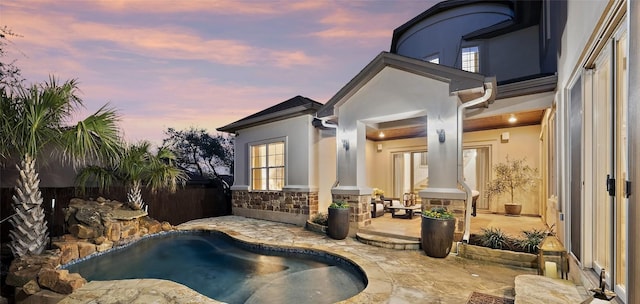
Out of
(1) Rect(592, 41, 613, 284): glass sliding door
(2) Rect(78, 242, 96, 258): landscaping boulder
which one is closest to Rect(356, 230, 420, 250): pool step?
(1) Rect(592, 41, 613, 284): glass sliding door

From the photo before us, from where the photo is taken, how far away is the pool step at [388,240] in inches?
235

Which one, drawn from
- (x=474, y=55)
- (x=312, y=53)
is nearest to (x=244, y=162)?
(x=312, y=53)

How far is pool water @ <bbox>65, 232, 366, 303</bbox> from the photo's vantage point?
4395mm

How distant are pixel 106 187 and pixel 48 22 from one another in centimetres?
525

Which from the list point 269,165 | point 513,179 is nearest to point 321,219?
point 269,165

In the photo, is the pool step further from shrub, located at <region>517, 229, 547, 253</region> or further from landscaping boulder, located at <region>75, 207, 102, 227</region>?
landscaping boulder, located at <region>75, 207, 102, 227</region>

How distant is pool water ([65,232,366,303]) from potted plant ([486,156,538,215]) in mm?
6424

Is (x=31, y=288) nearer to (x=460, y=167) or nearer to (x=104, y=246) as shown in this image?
(x=104, y=246)

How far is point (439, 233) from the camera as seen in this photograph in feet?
17.5

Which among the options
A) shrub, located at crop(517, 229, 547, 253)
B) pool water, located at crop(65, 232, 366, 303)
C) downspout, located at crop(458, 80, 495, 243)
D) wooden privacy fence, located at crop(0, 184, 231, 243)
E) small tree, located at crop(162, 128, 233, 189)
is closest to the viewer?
pool water, located at crop(65, 232, 366, 303)

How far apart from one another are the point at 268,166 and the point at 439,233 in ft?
23.1

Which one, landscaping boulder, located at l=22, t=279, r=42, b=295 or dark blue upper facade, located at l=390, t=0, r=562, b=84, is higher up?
dark blue upper facade, located at l=390, t=0, r=562, b=84

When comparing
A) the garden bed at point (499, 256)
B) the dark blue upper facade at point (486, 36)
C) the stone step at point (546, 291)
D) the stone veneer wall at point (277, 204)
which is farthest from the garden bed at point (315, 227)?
the dark blue upper facade at point (486, 36)

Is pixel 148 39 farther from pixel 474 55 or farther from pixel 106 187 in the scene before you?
pixel 474 55
